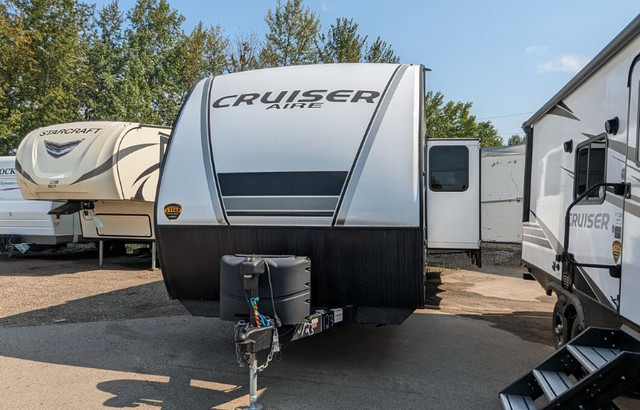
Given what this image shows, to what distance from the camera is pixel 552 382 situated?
3184 millimetres

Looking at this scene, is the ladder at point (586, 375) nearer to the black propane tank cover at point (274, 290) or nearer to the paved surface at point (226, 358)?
the paved surface at point (226, 358)

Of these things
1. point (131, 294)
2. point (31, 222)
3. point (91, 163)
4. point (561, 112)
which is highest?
point (561, 112)

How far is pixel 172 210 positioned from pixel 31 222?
9635 millimetres

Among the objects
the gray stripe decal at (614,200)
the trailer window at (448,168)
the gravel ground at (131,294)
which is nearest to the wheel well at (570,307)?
the gray stripe decal at (614,200)

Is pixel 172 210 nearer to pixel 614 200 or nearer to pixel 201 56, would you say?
pixel 614 200

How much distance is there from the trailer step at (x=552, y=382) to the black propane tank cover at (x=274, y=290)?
1.79 metres

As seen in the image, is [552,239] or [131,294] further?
[131,294]

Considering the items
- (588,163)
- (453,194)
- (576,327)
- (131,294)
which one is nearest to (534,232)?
(453,194)

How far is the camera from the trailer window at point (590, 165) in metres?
3.66

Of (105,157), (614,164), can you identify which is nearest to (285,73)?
(614,164)

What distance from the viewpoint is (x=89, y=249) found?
14852 mm

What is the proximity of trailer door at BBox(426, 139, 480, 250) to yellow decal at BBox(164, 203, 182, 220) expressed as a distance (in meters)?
4.12

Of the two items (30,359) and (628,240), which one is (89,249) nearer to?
(30,359)

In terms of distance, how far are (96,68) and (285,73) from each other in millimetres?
19527
